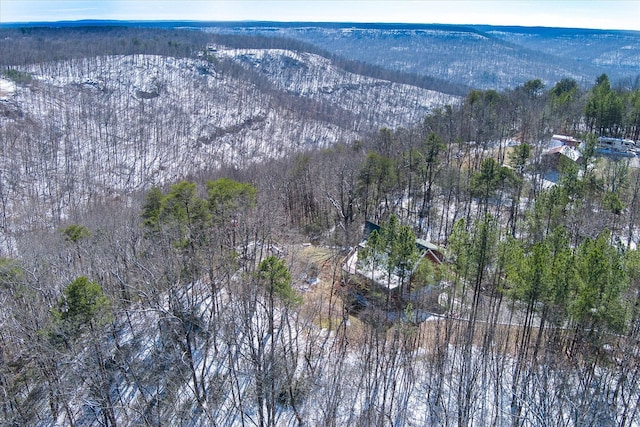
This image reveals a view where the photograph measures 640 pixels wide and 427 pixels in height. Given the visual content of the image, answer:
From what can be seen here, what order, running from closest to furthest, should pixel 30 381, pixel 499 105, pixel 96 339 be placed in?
pixel 96 339 < pixel 30 381 < pixel 499 105

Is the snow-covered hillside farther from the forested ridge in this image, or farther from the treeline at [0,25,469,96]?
the treeline at [0,25,469,96]

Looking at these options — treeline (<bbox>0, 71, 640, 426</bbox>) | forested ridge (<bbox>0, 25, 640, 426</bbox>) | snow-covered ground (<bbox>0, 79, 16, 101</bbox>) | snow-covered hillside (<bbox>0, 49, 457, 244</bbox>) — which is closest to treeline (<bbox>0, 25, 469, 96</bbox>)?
snow-covered hillside (<bbox>0, 49, 457, 244</bbox>)

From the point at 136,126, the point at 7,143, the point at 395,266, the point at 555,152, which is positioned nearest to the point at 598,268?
the point at 395,266

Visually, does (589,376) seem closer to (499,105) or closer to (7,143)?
(499,105)

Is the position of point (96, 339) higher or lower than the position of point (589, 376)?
higher

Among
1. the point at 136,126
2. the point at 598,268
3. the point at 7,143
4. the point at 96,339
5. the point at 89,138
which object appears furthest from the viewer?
the point at 136,126

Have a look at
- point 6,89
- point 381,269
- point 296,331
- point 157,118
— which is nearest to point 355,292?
point 381,269

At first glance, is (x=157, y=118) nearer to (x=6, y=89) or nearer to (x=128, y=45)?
(x=6, y=89)

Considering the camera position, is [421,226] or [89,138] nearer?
[421,226]

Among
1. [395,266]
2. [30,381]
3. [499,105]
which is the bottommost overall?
[30,381]
